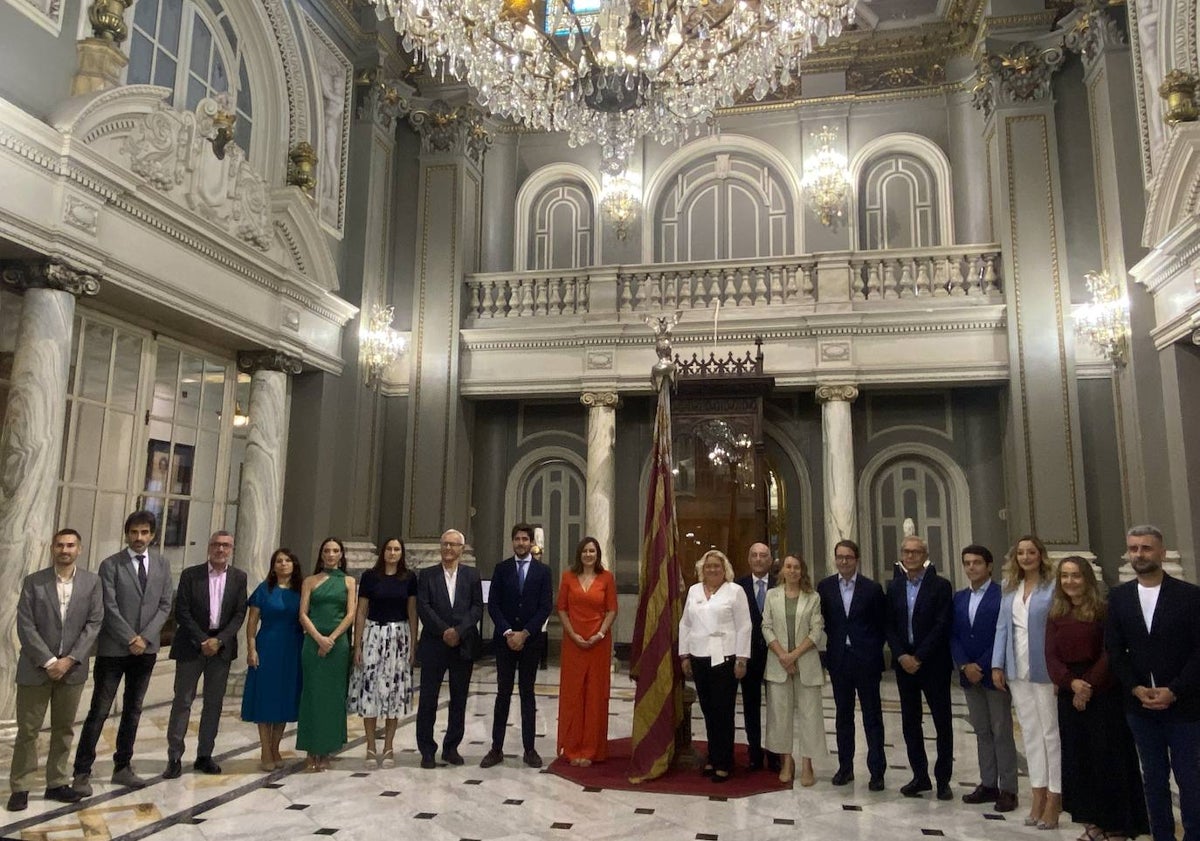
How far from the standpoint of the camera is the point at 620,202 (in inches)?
445

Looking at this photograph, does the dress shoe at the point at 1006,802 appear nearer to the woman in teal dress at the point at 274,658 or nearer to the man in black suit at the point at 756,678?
the man in black suit at the point at 756,678

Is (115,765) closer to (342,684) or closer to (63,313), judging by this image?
(342,684)

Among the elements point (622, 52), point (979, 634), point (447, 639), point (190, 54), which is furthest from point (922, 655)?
point (190, 54)

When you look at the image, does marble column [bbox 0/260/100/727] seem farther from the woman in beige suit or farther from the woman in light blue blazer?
the woman in light blue blazer

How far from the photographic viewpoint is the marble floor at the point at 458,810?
4004 millimetres

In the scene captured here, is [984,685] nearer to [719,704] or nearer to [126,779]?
[719,704]

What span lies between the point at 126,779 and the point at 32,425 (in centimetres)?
231

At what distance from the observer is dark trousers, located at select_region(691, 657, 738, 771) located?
16.2 feet

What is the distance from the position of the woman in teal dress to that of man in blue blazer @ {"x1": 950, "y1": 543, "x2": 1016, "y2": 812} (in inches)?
147

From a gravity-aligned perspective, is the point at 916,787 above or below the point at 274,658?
below

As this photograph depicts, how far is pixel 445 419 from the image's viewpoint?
10000 mm

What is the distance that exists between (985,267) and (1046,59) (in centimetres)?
222

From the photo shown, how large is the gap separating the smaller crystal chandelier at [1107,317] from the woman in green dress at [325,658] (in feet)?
23.0

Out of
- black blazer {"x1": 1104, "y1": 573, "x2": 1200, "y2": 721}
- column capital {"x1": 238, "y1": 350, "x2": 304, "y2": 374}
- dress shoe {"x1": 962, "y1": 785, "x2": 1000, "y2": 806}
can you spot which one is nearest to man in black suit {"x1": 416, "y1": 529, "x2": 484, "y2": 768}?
dress shoe {"x1": 962, "y1": 785, "x2": 1000, "y2": 806}
